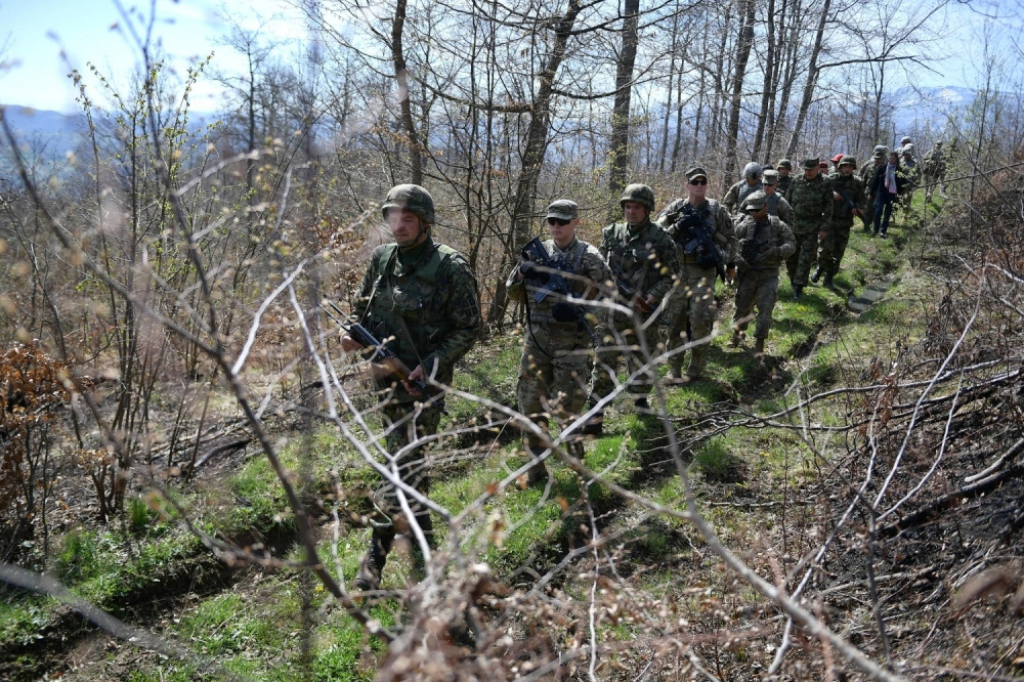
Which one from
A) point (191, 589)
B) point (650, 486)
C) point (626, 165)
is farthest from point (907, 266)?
point (191, 589)

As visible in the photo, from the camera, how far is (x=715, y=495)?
16.9 feet

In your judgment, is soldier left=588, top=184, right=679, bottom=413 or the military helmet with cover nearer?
soldier left=588, top=184, right=679, bottom=413

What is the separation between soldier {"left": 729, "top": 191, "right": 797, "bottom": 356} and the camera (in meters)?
7.82

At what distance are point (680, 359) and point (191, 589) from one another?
516 centimetres

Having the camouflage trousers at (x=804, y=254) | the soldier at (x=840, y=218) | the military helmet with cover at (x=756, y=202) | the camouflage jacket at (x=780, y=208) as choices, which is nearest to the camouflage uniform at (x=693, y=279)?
the military helmet with cover at (x=756, y=202)

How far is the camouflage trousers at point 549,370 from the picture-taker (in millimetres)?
5445

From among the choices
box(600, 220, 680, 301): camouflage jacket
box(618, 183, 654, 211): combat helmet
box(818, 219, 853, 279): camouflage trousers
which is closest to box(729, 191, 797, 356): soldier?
box(600, 220, 680, 301): camouflage jacket

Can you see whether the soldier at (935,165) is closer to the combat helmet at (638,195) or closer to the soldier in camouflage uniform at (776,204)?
the soldier in camouflage uniform at (776,204)

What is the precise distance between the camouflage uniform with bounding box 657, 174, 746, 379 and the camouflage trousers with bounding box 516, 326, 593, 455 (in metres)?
1.89

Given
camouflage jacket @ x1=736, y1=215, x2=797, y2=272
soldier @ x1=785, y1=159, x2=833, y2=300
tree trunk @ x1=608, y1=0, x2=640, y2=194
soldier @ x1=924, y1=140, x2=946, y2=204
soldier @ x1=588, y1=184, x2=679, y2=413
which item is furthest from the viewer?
soldier @ x1=924, y1=140, x2=946, y2=204

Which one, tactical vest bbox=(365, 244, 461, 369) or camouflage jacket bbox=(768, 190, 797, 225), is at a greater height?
camouflage jacket bbox=(768, 190, 797, 225)

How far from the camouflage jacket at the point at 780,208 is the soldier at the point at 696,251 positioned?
2298mm

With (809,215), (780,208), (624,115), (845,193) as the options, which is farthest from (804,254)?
(624,115)

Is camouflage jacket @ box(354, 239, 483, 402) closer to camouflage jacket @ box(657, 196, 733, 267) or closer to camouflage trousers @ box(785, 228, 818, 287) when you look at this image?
camouflage jacket @ box(657, 196, 733, 267)
